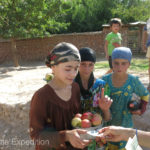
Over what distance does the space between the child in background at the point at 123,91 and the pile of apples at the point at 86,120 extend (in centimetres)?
51

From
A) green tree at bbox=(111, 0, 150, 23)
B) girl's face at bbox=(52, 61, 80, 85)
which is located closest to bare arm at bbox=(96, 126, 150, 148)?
girl's face at bbox=(52, 61, 80, 85)

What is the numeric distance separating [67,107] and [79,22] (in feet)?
54.7

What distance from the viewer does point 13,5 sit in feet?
32.7

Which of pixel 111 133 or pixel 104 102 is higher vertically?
pixel 104 102

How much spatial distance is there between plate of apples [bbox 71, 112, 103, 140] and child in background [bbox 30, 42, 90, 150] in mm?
49

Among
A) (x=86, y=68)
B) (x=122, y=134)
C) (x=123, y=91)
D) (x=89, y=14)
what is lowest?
A: (x=122, y=134)

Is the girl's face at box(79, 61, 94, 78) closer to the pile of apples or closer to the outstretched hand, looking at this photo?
the pile of apples

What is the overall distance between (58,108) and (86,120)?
25cm

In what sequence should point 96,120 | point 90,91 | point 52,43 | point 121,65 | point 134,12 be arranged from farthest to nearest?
point 134,12
point 52,43
point 121,65
point 90,91
point 96,120

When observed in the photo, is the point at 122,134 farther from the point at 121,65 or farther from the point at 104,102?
the point at 121,65

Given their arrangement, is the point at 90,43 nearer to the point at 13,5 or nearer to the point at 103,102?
the point at 13,5

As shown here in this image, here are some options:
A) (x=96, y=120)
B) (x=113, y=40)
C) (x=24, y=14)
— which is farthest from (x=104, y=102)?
(x=24, y=14)

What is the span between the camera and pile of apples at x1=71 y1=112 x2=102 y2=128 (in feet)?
4.79

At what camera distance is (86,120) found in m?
1.48
